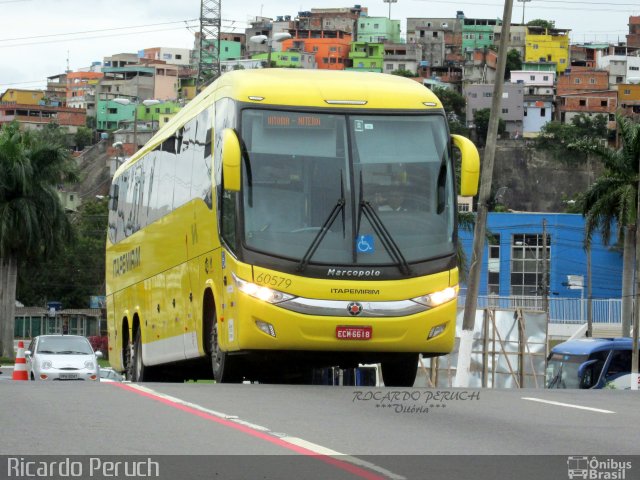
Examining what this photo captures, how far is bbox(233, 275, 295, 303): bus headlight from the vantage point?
57.9ft

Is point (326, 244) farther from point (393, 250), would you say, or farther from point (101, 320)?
point (101, 320)

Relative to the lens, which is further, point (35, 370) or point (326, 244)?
point (35, 370)

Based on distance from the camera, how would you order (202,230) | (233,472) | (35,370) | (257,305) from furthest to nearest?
(35,370) < (202,230) < (257,305) < (233,472)

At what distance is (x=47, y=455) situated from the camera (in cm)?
951

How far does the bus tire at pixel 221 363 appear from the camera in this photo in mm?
18750

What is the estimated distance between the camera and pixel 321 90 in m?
18.9

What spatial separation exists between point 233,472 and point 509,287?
4102 inches

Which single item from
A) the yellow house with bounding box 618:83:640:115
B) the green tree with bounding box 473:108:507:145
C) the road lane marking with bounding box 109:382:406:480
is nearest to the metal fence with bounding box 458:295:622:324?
the road lane marking with bounding box 109:382:406:480

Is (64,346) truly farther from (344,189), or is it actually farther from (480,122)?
(480,122)

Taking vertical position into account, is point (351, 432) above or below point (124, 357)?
above

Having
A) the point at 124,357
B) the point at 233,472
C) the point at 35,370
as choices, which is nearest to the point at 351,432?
the point at 233,472

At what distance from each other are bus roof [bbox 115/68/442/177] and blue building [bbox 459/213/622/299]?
277 feet

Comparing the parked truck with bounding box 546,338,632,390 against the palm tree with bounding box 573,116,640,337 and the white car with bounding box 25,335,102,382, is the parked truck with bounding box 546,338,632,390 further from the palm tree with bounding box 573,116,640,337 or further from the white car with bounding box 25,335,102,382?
the white car with bounding box 25,335,102,382

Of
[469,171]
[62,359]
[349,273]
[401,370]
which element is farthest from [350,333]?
[62,359]
